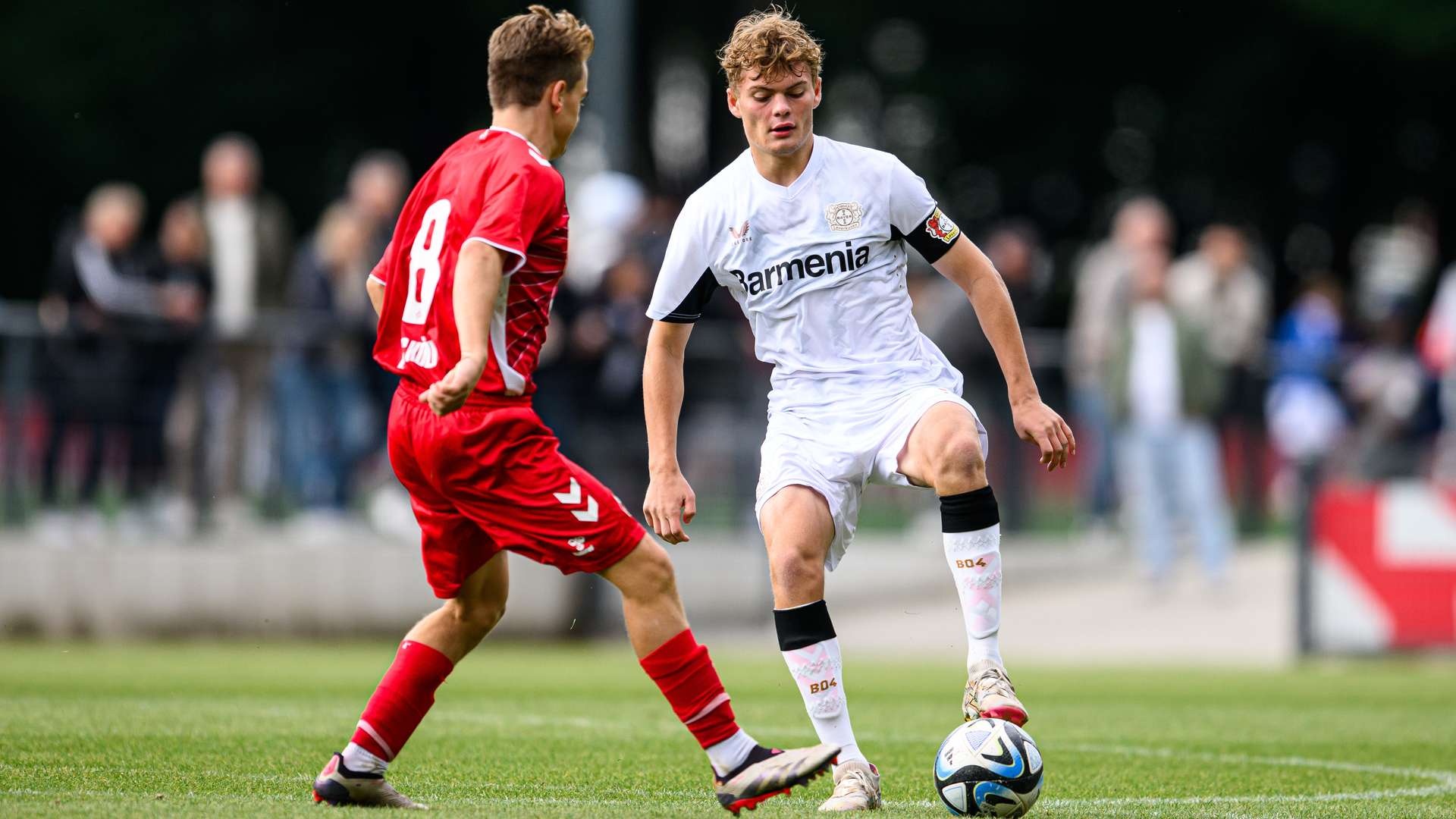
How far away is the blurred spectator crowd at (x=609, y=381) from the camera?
43.7 feet

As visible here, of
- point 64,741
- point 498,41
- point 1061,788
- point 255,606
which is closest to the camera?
point 498,41

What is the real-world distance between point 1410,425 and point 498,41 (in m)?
12.3

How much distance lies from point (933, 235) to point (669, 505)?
1.22 metres

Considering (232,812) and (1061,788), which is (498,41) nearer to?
(232,812)

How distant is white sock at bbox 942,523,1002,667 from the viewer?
6082mm

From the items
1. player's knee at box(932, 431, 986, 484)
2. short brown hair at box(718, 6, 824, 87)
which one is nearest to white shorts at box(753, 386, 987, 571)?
player's knee at box(932, 431, 986, 484)

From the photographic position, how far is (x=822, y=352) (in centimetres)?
639

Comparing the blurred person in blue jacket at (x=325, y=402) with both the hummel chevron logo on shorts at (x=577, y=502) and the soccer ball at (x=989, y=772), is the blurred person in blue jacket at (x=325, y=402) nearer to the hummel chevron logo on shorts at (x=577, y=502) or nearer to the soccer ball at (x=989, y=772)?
the hummel chevron logo on shorts at (x=577, y=502)

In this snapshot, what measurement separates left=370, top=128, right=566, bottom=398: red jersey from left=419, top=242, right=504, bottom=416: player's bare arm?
7 cm

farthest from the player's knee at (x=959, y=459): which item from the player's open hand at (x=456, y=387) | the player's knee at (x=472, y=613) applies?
the player's open hand at (x=456, y=387)

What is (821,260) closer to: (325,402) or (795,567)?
(795,567)

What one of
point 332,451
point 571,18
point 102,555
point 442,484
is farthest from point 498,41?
point 102,555

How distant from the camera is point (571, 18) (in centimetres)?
607

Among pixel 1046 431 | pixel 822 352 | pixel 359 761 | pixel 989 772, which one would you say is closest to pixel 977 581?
pixel 1046 431
